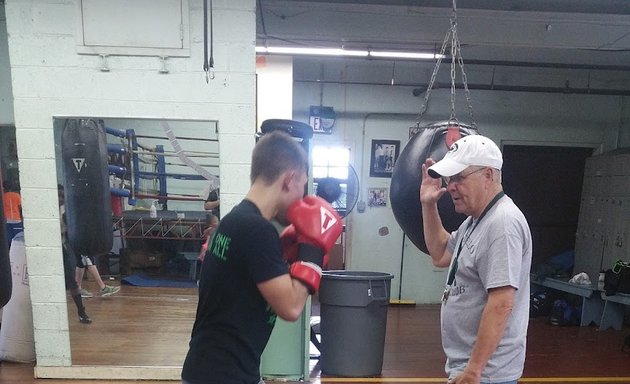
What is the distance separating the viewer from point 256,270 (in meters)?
1.15

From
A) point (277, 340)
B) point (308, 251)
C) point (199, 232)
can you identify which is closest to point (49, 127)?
point (199, 232)

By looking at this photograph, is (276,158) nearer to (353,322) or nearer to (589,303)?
(353,322)

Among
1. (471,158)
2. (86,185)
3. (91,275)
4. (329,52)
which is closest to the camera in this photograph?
(471,158)

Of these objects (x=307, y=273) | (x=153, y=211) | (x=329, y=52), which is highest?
(x=329, y=52)

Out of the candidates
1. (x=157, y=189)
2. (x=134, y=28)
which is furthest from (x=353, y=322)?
(x=134, y=28)

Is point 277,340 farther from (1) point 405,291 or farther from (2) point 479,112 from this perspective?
(2) point 479,112

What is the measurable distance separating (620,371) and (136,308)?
4.20 metres

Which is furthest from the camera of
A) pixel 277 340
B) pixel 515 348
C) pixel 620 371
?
pixel 620 371

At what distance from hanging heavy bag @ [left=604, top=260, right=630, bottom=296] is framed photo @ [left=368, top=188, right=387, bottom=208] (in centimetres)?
253

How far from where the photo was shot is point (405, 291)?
17.8ft

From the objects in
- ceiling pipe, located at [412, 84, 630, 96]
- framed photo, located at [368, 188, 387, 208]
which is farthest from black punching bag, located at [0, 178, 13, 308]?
ceiling pipe, located at [412, 84, 630, 96]

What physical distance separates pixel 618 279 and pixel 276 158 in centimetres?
464

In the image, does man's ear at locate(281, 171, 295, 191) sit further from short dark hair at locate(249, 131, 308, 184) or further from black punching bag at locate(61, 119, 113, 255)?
black punching bag at locate(61, 119, 113, 255)

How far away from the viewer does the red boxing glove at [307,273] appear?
1.22 m
